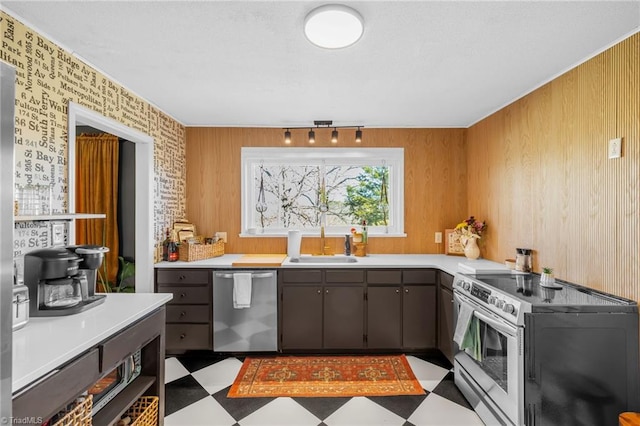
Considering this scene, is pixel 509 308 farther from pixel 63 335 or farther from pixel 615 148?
pixel 63 335

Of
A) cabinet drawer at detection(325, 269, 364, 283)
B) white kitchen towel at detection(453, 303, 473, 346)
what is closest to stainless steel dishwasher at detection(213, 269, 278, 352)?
cabinet drawer at detection(325, 269, 364, 283)

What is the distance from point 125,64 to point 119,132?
1.94 ft

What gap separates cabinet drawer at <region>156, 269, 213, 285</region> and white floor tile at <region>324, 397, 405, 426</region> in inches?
65.3

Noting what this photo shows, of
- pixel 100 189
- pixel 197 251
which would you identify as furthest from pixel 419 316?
pixel 100 189

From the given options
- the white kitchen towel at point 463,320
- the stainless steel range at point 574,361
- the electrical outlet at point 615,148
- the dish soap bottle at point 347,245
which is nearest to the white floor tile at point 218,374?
the dish soap bottle at point 347,245

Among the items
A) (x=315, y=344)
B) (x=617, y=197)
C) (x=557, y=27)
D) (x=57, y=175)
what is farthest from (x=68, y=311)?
(x=617, y=197)

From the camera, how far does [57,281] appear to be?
158 centimetres

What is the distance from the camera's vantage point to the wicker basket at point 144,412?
1781mm

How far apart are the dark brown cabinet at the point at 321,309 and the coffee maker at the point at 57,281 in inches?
66.3

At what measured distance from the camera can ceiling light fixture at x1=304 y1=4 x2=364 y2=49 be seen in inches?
61.4

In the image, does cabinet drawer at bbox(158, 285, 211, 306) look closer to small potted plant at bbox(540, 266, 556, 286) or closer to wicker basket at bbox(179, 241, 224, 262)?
wicker basket at bbox(179, 241, 224, 262)

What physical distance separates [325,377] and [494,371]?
4.35 ft

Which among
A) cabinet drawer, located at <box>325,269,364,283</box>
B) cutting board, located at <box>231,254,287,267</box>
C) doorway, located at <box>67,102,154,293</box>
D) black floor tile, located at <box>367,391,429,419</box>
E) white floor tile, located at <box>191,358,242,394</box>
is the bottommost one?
black floor tile, located at <box>367,391,429,419</box>

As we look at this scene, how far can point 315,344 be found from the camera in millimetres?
3094
